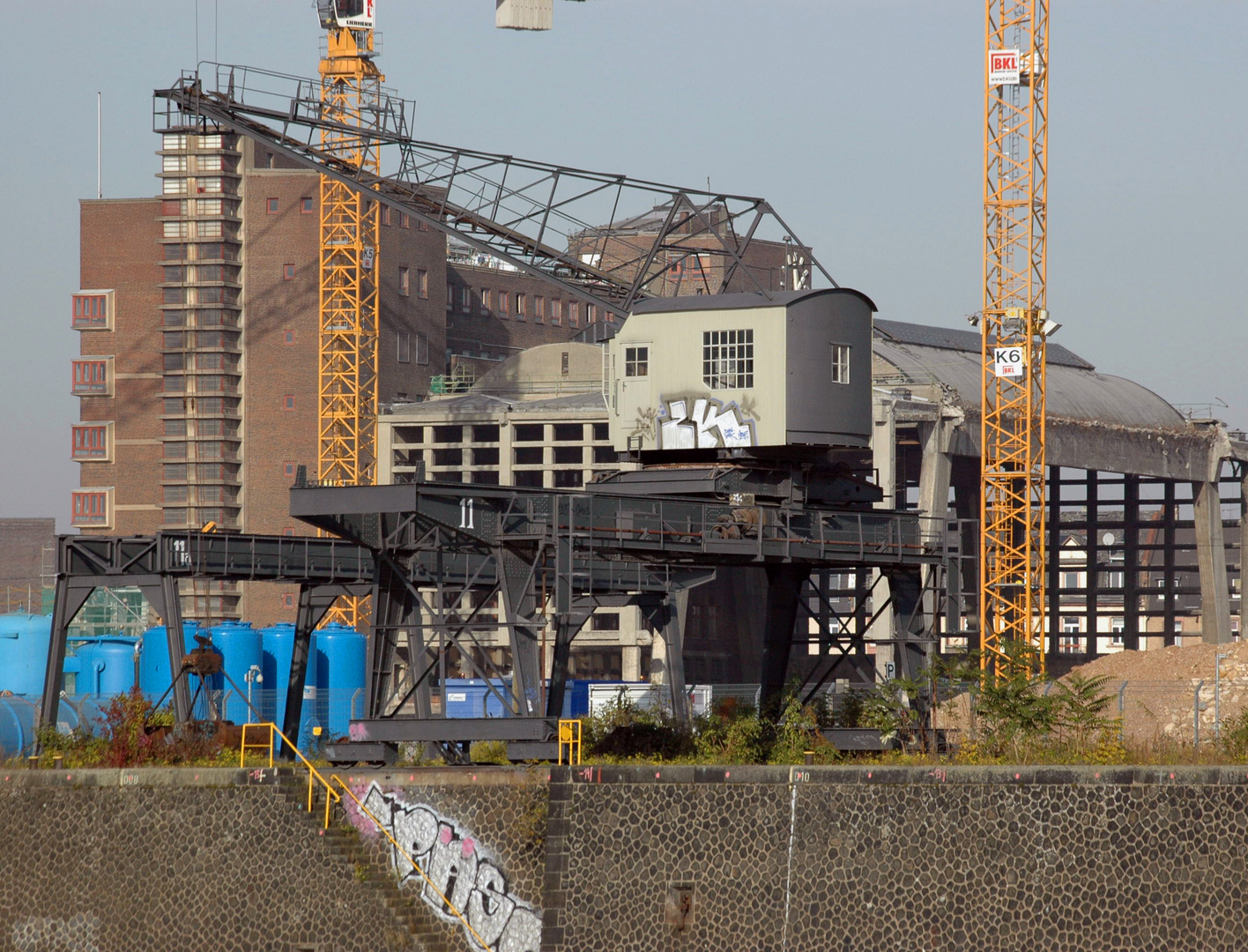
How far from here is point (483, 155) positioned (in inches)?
2613

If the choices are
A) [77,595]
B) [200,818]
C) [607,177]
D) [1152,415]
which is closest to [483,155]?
[607,177]

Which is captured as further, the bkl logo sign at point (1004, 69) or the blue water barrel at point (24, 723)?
the bkl logo sign at point (1004, 69)

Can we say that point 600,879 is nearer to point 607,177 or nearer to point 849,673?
point 607,177

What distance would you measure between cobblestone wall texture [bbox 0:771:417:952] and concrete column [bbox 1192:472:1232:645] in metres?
78.0

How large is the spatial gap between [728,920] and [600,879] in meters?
2.42

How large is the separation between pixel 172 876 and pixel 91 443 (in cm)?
7982

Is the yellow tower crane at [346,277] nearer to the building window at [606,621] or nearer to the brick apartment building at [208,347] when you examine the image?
the brick apartment building at [208,347]

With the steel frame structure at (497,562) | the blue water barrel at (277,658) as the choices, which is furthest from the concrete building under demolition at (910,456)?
the steel frame structure at (497,562)

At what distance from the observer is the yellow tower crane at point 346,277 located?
9769 centimetres

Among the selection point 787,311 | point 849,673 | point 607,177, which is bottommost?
point 849,673

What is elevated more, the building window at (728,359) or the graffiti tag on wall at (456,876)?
the building window at (728,359)

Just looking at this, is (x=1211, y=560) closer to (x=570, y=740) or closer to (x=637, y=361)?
(x=637, y=361)

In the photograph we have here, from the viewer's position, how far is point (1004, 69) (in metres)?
75.4

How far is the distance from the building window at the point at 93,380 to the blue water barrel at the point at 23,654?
4537cm
